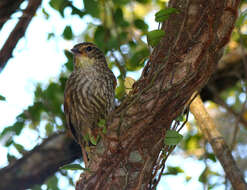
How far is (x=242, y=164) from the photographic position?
526cm

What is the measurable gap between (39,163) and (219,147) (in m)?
1.57

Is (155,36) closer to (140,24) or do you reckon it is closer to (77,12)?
(77,12)

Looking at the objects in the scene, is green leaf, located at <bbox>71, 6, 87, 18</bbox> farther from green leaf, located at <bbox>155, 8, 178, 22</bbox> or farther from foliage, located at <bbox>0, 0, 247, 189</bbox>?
green leaf, located at <bbox>155, 8, 178, 22</bbox>

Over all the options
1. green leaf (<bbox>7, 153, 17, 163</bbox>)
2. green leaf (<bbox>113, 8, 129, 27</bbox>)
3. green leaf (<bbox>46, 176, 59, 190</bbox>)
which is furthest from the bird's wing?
green leaf (<bbox>113, 8, 129, 27</bbox>)

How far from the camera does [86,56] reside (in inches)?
147

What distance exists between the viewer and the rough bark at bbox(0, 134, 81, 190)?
3430 millimetres

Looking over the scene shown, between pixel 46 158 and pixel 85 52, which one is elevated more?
pixel 85 52

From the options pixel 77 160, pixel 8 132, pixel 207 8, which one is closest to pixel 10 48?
pixel 8 132

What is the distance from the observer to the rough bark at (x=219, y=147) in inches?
110

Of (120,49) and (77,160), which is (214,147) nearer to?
(120,49)

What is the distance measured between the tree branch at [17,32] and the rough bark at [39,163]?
3.12 feet

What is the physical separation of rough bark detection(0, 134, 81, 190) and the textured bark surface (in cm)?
157

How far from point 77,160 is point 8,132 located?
0.74 meters

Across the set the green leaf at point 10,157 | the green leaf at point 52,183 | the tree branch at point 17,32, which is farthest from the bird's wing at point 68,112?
the tree branch at point 17,32
